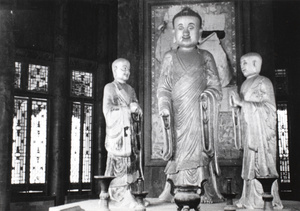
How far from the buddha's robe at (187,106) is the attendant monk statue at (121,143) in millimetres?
524

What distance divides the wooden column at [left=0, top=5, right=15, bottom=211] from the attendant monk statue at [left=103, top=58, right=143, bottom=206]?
2.56 m

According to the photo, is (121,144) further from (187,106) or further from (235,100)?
(235,100)

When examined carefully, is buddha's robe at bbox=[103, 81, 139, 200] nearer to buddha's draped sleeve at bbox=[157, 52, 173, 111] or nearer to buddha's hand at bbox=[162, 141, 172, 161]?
buddha's hand at bbox=[162, 141, 172, 161]

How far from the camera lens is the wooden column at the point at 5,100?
8.12 m

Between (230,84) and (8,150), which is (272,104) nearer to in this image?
(230,84)

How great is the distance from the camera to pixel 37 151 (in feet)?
33.3

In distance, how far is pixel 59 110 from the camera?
10234mm

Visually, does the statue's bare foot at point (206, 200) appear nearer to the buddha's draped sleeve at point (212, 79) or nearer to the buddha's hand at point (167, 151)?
the buddha's hand at point (167, 151)

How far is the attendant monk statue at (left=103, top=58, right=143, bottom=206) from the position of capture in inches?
249

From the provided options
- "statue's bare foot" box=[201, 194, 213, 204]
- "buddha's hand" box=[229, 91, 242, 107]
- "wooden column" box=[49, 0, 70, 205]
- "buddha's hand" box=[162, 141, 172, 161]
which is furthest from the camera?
"wooden column" box=[49, 0, 70, 205]

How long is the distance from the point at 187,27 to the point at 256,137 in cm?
190

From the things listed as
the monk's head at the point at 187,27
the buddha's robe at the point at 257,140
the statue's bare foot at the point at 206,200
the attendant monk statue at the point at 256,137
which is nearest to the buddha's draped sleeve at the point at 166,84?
the monk's head at the point at 187,27

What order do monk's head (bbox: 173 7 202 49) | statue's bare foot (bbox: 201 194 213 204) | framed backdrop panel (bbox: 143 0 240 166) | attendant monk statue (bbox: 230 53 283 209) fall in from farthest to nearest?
framed backdrop panel (bbox: 143 0 240 166) → monk's head (bbox: 173 7 202 49) → statue's bare foot (bbox: 201 194 213 204) → attendant monk statue (bbox: 230 53 283 209)

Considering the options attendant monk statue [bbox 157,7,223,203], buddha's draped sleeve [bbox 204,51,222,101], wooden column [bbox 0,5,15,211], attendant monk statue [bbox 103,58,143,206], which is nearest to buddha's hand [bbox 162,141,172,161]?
attendant monk statue [bbox 157,7,223,203]
